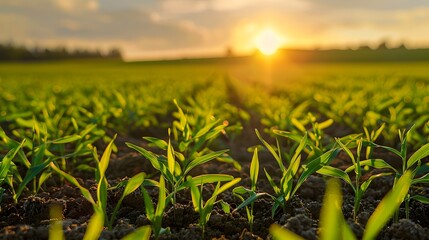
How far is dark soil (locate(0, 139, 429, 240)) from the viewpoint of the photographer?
1.57 m

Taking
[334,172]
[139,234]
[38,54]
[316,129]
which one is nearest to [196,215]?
[334,172]

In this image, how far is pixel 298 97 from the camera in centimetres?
758

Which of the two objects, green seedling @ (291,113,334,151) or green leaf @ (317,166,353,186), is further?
green seedling @ (291,113,334,151)

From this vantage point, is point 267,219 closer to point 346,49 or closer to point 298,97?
point 298,97

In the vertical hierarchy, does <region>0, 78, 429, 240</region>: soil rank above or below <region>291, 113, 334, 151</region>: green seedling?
below

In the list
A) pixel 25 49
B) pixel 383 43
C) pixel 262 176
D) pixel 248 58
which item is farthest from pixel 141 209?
pixel 25 49

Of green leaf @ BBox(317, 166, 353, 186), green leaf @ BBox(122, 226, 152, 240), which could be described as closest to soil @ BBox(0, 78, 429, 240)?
green leaf @ BBox(317, 166, 353, 186)

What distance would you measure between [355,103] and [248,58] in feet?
211

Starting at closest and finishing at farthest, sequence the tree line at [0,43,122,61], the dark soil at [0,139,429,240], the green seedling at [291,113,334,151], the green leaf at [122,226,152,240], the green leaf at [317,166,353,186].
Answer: the green leaf at [122,226,152,240]
the dark soil at [0,139,429,240]
the green leaf at [317,166,353,186]
the green seedling at [291,113,334,151]
the tree line at [0,43,122,61]

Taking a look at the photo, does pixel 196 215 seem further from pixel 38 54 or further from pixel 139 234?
pixel 38 54

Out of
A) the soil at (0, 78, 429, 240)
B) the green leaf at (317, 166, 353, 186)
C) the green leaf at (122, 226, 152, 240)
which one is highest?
the green leaf at (122, 226, 152, 240)

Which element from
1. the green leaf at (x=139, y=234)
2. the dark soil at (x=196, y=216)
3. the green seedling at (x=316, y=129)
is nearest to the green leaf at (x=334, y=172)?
the dark soil at (x=196, y=216)

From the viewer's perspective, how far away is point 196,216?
1896 millimetres

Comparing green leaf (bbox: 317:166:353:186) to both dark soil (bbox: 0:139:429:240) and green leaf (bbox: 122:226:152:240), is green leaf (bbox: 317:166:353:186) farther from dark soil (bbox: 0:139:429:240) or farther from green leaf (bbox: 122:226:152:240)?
green leaf (bbox: 122:226:152:240)
